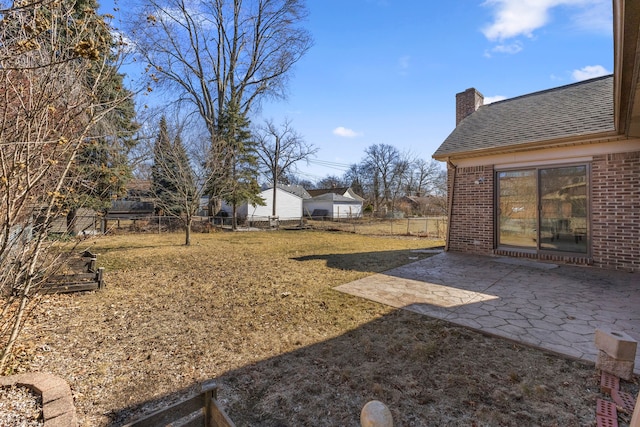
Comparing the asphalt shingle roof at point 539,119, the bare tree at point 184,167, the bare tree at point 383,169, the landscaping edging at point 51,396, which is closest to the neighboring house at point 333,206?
the bare tree at point 383,169

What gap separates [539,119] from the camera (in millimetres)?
7477

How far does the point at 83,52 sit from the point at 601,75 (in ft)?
39.1

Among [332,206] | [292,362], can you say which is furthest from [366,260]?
[332,206]

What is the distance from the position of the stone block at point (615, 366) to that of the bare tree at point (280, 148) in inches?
980

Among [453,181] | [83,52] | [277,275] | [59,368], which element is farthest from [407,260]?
[83,52]

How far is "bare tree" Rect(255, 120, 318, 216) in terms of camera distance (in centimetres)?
2720

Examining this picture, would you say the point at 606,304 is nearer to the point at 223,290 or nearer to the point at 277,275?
the point at 277,275

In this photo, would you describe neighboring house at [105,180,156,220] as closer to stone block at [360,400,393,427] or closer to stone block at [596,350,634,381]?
stone block at [360,400,393,427]

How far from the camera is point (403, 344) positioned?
3.03 m

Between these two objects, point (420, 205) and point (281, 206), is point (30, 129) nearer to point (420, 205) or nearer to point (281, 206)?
point (281, 206)

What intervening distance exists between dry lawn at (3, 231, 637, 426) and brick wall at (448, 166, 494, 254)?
492cm

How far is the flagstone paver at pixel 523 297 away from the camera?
3.23 metres

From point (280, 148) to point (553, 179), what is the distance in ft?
77.4

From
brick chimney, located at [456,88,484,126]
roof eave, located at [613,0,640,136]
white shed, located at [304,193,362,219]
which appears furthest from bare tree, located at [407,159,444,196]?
roof eave, located at [613,0,640,136]
